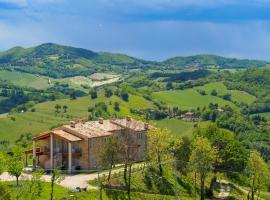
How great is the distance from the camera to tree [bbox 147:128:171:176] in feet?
339

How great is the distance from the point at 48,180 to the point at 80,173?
10498 millimetres

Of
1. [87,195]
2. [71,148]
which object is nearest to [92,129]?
[71,148]

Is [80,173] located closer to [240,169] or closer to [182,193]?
[182,193]

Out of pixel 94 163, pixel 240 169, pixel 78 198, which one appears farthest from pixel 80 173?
pixel 240 169

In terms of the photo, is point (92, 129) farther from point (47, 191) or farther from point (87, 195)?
point (47, 191)

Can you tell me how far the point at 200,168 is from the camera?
9769cm

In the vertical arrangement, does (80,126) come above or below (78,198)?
above

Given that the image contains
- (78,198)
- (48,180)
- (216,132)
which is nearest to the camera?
(78,198)

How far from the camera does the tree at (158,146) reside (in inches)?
4070

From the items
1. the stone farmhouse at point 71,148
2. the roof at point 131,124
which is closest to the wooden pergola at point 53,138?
the stone farmhouse at point 71,148

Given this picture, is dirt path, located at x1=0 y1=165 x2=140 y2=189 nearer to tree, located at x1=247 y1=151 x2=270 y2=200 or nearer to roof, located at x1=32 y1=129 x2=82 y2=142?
roof, located at x1=32 y1=129 x2=82 y2=142

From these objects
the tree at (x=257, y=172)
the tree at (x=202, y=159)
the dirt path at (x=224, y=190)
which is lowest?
the dirt path at (x=224, y=190)

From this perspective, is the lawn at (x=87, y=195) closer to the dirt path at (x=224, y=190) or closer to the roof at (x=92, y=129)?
the dirt path at (x=224, y=190)

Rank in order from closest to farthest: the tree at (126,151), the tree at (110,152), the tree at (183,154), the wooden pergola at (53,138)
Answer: the tree at (110,152), the tree at (126,151), the wooden pergola at (53,138), the tree at (183,154)
